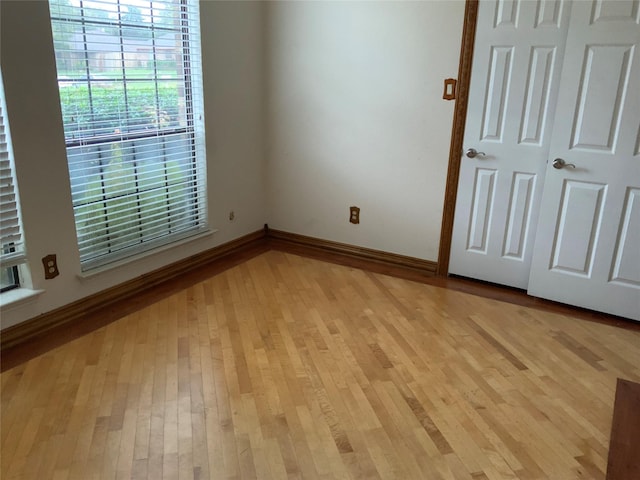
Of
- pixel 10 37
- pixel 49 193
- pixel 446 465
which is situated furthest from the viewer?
pixel 49 193

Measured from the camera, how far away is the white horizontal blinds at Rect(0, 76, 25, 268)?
250 centimetres

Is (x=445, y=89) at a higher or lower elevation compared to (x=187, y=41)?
lower

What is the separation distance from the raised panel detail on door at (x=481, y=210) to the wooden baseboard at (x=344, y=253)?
0.35 meters

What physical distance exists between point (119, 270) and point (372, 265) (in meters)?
1.77

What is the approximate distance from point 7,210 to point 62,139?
451 mm

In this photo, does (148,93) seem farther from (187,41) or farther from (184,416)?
(184,416)

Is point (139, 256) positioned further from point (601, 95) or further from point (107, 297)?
point (601, 95)

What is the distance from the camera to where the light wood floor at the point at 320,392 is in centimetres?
196

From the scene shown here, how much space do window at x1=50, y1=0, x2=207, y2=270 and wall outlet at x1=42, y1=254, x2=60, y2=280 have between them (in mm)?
192

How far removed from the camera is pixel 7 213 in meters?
2.57

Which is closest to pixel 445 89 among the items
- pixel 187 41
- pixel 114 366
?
pixel 187 41

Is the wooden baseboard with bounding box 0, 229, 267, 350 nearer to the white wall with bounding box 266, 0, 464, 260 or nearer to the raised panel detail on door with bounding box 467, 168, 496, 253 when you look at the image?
the white wall with bounding box 266, 0, 464, 260

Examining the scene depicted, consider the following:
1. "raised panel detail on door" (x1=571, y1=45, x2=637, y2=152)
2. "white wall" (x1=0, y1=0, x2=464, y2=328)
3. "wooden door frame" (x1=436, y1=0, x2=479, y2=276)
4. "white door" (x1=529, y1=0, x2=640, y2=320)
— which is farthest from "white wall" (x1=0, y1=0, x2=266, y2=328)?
"raised panel detail on door" (x1=571, y1=45, x2=637, y2=152)

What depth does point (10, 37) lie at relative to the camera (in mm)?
2420
